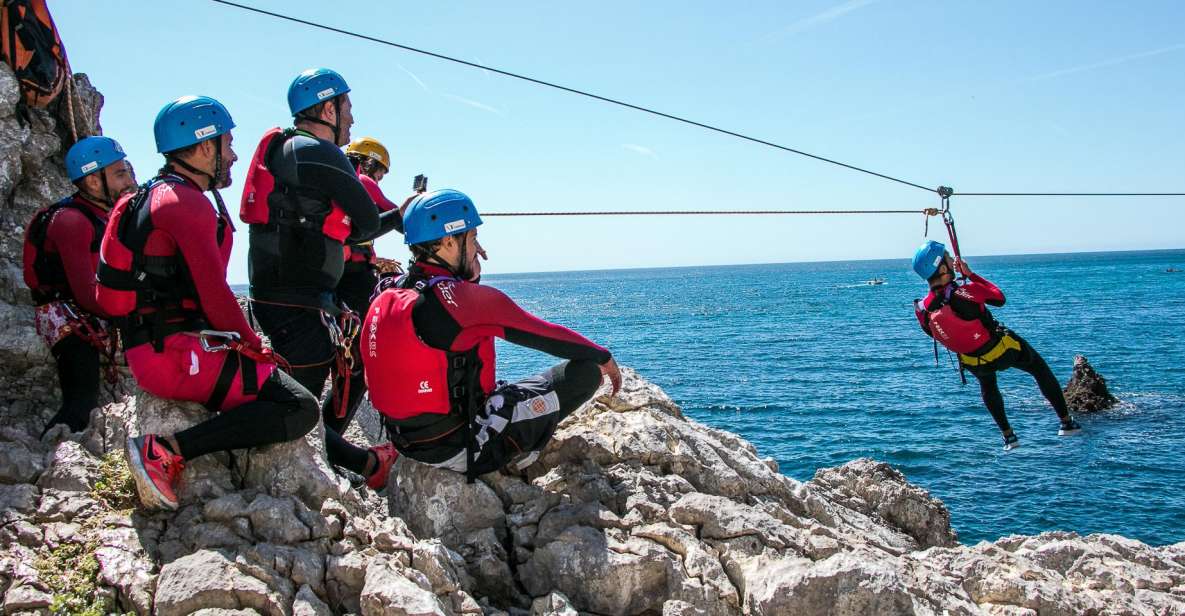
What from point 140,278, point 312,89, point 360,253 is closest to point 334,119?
point 312,89

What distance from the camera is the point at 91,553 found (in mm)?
4457

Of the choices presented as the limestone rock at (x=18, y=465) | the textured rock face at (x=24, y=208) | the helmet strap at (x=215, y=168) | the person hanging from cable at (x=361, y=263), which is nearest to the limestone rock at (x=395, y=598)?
the limestone rock at (x=18, y=465)

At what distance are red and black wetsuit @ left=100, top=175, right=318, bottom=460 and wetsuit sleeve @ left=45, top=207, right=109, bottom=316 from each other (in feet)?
5.90

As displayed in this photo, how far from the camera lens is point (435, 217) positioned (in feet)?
18.2

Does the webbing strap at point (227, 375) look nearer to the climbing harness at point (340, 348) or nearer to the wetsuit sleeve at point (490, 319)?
the climbing harness at point (340, 348)

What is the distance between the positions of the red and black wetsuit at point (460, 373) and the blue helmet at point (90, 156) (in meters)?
2.88

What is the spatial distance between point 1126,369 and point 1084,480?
69.4 feet

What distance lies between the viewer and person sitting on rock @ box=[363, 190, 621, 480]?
5320 millimetres

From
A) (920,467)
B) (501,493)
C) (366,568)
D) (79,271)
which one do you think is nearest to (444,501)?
(501,493)

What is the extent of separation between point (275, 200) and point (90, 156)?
1.98 metres

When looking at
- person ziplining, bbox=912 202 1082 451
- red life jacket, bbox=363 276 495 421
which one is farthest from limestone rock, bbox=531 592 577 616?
person ziplining, bbox=912 202 1082 451

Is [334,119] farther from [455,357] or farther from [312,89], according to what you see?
[455,357]

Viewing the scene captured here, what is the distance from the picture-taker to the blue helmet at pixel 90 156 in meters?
6.55

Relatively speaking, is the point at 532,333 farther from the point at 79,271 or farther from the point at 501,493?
the point at 79,271
